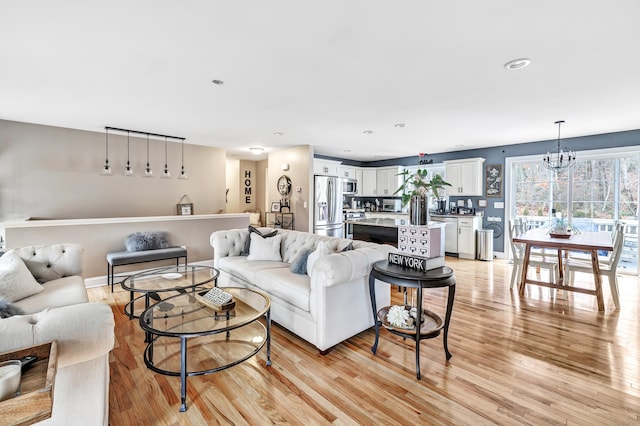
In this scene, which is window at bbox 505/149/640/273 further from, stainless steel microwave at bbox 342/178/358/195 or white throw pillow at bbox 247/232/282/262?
white throw pillow at bbox 247/232/282/262

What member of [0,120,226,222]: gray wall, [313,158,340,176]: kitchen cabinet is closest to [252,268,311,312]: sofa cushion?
[0,120,226,222]: gray wall

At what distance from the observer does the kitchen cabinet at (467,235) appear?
6402 mm

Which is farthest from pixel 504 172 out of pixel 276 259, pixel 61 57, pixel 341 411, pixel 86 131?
pixel 86 131

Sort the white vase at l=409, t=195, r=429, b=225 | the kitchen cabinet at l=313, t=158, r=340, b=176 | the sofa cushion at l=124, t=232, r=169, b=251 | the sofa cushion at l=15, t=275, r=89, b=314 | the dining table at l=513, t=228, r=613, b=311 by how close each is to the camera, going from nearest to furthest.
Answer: the sofa cushion at l=15, t=275, r=89, b=314 < the white vase at l=409, t=195, r=429, b=225 < the dining table at l=513, t=228, r=613, b=311 < the sofa cushion at l=124, t=232, r=169, b=251 < the kitchen cabinet at l=313, t=158, r=340, b=176

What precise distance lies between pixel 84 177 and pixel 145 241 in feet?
4.93

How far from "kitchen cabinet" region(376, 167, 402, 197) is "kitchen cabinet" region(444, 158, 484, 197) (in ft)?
4.63

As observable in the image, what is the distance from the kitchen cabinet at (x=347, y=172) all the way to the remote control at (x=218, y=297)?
19.2 feet

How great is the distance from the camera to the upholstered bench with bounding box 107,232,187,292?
4332 mm

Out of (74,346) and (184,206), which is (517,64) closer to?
(74,346)

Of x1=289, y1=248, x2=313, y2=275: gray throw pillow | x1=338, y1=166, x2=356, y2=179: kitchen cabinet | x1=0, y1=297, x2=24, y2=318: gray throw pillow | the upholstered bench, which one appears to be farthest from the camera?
x1=338, y1=166, x2=356, y2=179: kitchen cabinet

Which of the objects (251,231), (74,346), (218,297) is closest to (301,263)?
(218,297)

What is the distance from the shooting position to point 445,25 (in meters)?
1.91

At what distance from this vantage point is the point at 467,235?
6.47m

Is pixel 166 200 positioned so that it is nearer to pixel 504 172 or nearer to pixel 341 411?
pixel 341 411
